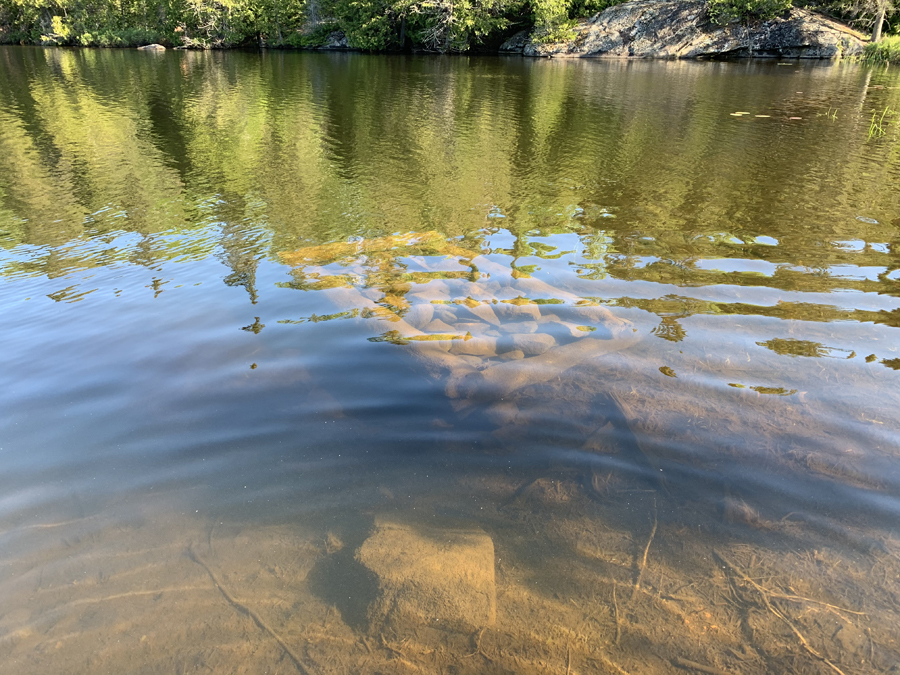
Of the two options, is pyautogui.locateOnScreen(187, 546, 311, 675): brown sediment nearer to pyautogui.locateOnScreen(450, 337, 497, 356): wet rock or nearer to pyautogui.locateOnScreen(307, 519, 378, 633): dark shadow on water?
pyautogui.locateOnScreen(307, 519, 378, 633): dark shadow on water

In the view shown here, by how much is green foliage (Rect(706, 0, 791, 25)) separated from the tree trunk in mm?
6154

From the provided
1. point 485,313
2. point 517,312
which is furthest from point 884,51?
point 485,313

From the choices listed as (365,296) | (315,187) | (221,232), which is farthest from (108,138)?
(365,296)

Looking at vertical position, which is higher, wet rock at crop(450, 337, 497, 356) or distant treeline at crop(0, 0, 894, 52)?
distant treeline at crop(0, 0, 894, 52)

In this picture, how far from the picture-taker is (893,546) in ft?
10.0

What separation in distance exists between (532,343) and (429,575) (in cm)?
274

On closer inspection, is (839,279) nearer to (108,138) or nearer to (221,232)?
(221,232)

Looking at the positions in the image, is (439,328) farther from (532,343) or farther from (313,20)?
(313,20)

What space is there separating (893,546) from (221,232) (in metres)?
9.23

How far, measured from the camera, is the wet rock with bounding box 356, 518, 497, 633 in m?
2.77

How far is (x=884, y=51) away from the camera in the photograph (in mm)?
36062

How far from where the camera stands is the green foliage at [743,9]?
42219 millimetres

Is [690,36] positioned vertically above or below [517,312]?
above

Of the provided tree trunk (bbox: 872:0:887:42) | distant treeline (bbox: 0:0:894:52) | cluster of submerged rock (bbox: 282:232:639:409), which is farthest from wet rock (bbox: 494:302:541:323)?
distant treeline (bbox: 0:0:894:52)
